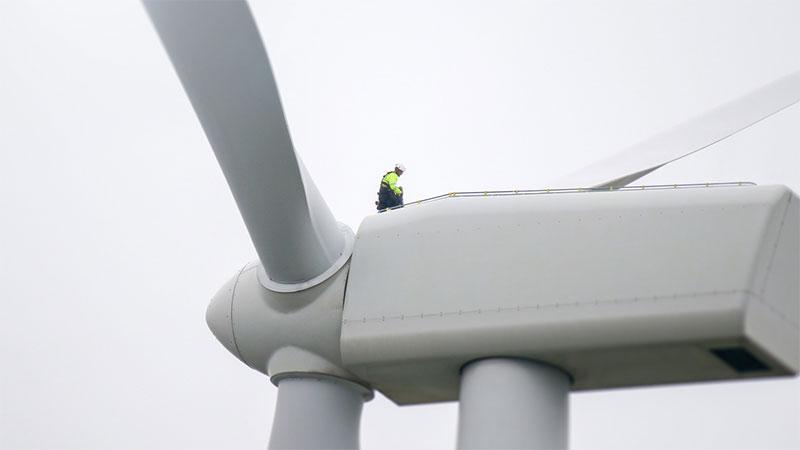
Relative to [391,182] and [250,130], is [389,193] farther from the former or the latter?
[250,130]

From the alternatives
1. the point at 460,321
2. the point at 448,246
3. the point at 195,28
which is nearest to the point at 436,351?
the point at 460,321

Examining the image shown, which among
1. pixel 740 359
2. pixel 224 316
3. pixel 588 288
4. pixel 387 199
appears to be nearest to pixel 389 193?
pixel 387 199

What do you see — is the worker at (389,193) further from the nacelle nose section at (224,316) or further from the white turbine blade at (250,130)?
the nacelle nose section at (224,316)

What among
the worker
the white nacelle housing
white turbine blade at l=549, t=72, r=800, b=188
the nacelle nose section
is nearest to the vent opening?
the white nacelle housing

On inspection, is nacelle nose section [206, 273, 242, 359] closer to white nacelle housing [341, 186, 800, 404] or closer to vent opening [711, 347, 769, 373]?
white nacelle housing [341, 186, 800, 404]

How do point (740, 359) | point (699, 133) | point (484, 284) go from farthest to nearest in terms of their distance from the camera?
point (699, 133) < point (484, 284) < point (740, 359)

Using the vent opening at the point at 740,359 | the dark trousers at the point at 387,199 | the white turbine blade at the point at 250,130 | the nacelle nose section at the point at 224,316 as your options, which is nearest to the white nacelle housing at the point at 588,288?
the vent opening at the point at 740,359
